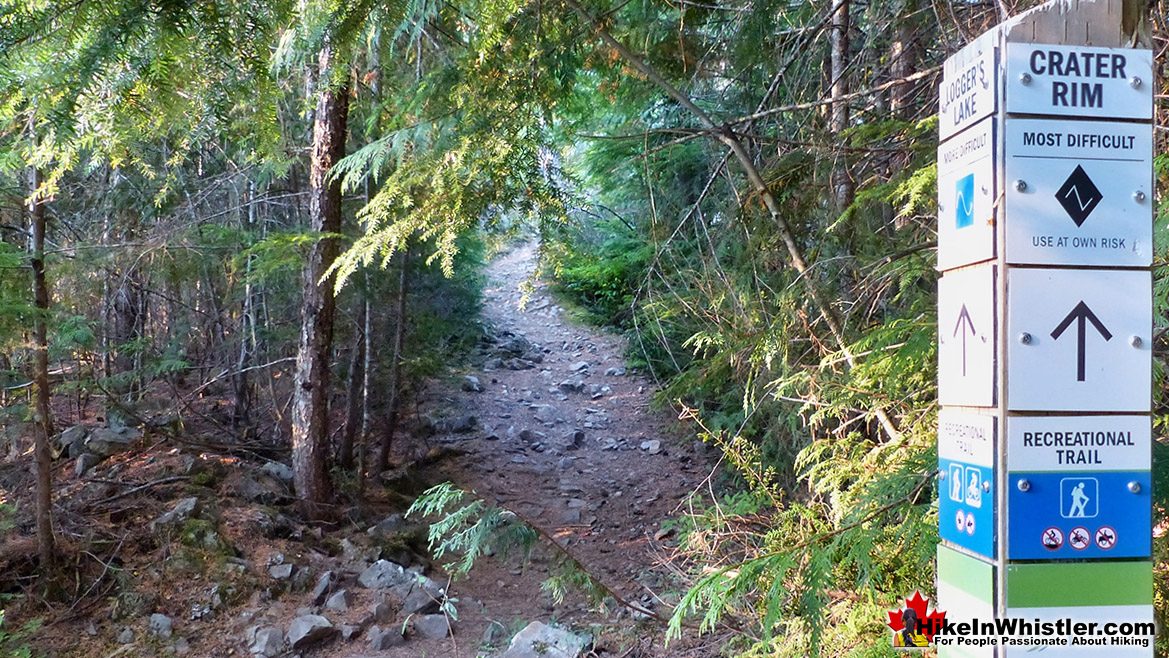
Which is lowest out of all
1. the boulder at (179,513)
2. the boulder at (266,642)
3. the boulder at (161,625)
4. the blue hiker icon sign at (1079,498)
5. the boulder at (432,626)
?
the boulder at (432,626)

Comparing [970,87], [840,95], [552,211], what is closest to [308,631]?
[552,211]

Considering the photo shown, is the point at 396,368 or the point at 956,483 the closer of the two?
the point at 956,483

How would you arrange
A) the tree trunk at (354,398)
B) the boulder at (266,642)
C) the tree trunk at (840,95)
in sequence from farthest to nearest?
the tree trunk at (354,398), the boulder at (266,642), the tree trunk at (840,95)

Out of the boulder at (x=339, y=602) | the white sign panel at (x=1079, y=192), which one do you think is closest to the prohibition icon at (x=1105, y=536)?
the white sign panel at (x=1079, y=192)

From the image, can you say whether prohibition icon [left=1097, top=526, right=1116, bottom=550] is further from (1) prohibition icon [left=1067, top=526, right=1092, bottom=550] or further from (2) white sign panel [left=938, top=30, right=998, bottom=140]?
(2) white sign panel [left=938, top=30, right=998, bottom=140]

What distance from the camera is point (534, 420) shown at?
556 inches

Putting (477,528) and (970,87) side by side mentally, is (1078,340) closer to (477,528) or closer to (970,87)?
(970,87)

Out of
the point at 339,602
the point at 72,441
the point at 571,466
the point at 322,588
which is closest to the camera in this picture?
the point at 339,602

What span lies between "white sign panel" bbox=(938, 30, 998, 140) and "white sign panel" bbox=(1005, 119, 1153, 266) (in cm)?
9

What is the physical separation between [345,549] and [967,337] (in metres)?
7.47

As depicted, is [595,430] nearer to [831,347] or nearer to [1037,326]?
[831,347]

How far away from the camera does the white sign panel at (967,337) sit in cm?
163

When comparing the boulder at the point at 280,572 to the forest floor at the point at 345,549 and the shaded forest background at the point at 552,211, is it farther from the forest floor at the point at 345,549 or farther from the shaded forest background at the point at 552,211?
the shaded forest background at the point at 552,211

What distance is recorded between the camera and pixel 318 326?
28.3 feet
